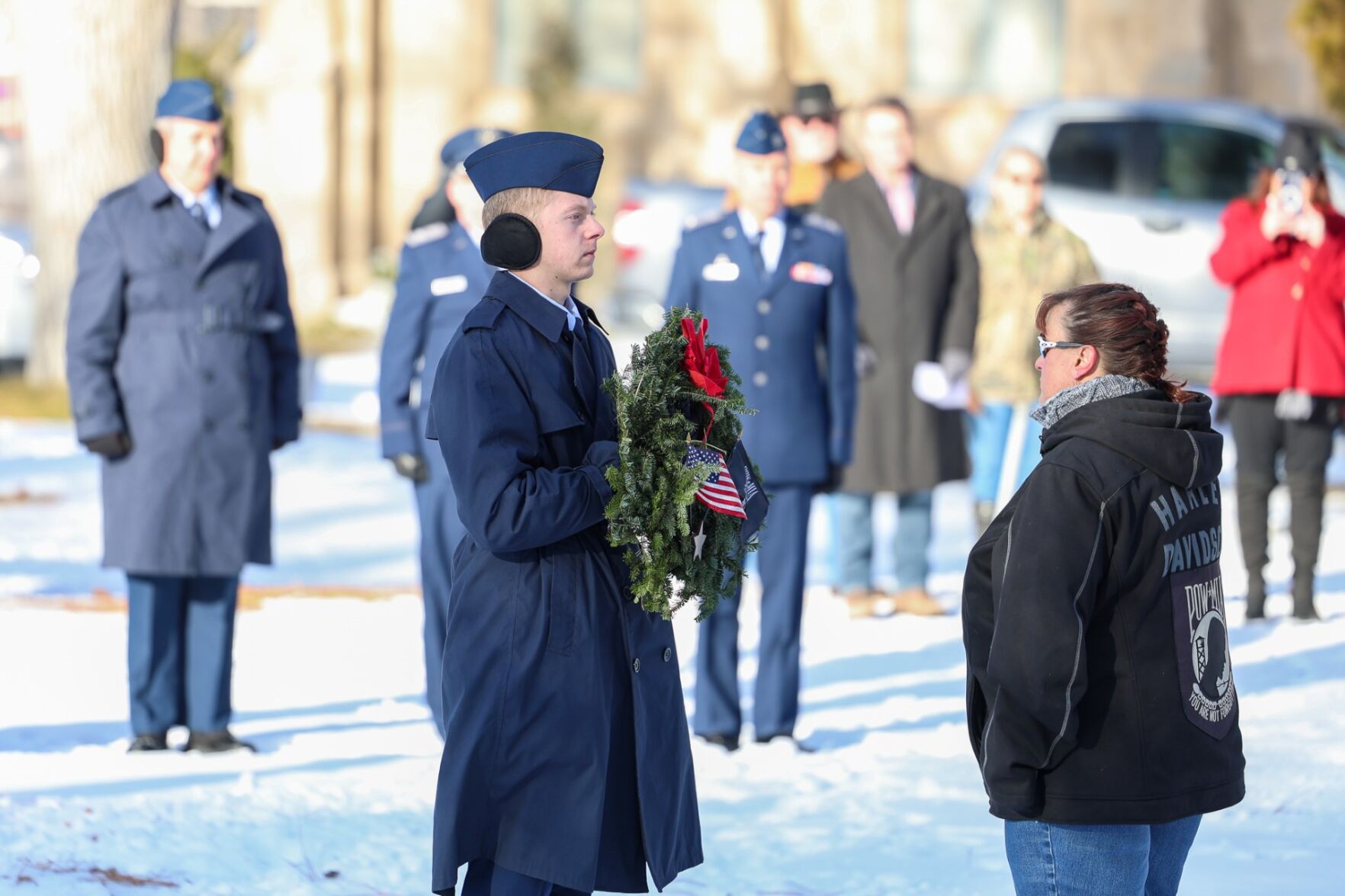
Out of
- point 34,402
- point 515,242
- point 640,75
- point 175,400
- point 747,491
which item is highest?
point 640,75

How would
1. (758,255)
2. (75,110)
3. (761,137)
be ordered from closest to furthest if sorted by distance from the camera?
(761,137) → (758,255) → (75,110)

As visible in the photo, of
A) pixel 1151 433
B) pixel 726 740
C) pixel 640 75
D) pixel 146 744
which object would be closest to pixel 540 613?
pixel 1151 433

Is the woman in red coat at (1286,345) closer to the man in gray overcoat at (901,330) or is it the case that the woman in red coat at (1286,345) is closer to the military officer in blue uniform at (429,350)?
the man in gray overcoat at (901,330)

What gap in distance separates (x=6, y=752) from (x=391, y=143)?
54.0ft

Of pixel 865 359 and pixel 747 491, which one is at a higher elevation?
pixel 747 491

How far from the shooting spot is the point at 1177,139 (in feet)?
46.0

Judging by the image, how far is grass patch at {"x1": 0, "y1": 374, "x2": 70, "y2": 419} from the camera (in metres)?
15.4

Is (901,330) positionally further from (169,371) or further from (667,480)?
(667,480)

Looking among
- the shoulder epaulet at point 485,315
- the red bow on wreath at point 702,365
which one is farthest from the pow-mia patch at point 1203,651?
the shoulder epaulet at point 485,315

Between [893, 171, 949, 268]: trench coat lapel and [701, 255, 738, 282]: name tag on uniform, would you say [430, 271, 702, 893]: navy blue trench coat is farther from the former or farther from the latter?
[893, 171, 949, 268]: trench coat lapel

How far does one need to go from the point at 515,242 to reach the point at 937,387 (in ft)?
18.4

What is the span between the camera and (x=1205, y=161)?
1402cm

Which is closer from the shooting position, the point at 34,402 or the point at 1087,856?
the point at 1087,856

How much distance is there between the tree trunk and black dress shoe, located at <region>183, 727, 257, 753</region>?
30.5 feet
